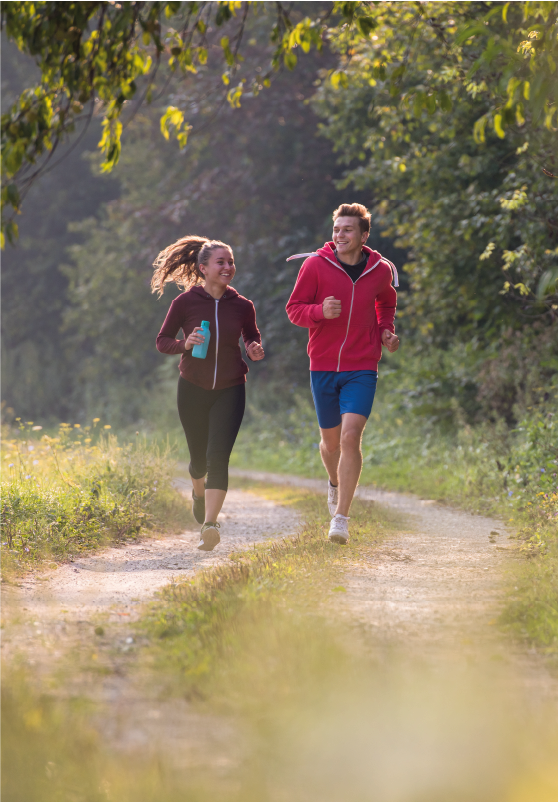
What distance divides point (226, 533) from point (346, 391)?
93.2 inches

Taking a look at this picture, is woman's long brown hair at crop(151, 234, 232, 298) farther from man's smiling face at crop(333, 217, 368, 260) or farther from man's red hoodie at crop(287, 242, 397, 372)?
man's smiling face at crop(333, 217, 368, 260)

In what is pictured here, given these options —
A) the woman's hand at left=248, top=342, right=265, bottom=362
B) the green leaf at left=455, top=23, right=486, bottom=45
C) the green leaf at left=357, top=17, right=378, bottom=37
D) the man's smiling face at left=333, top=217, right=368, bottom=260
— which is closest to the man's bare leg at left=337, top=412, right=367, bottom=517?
the woman's hand at left=248, top=342, right=265, bottom=362

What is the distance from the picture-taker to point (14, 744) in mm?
2949

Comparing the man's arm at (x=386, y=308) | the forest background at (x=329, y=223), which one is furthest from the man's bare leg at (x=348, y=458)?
the forest background at (x=329, y=223)

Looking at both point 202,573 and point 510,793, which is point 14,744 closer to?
point 510,793

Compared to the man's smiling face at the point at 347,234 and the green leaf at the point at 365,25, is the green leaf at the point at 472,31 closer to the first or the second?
the green leaf at the point at 365,25

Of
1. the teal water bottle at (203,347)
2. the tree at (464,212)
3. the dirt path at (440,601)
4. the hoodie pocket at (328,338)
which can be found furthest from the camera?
the tree at (464,212)

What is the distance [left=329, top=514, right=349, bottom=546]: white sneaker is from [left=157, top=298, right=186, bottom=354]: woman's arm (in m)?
1.78

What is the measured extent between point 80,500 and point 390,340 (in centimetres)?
291

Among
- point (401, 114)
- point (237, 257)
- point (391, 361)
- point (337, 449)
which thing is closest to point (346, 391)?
point (337, 449)

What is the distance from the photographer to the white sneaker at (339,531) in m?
5.85

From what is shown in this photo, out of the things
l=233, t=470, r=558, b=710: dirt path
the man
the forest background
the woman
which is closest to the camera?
l=233, t=470, r=558, b=710: dirt path

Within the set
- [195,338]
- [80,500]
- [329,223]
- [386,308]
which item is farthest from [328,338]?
[329,223]

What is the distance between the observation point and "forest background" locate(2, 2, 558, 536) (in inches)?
294
